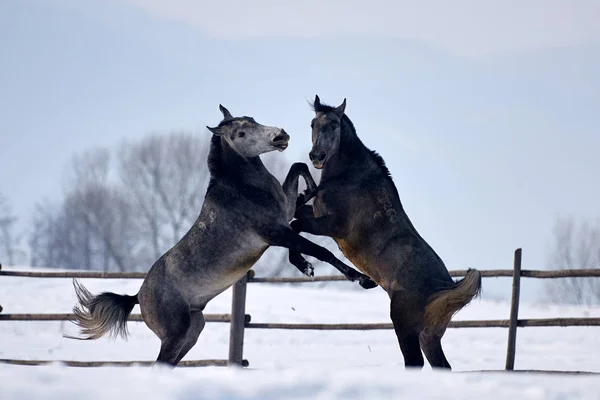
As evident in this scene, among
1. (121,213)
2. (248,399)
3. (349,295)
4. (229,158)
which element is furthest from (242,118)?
(121,213)

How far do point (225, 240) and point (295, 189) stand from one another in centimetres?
71

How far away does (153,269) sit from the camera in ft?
19.8

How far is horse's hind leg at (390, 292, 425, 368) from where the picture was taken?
5488 mm

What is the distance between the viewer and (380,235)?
586cm

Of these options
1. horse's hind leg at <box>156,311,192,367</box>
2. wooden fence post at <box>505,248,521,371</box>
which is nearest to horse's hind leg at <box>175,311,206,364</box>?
horse's hind leg at <box>156,311,192,367</box>

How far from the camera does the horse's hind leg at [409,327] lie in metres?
5.49

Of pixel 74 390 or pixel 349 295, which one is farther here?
pixel 349 295

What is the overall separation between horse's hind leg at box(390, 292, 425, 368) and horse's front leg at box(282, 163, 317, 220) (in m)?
1.16

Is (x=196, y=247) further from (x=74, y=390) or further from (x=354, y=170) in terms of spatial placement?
(x=74, y=390)

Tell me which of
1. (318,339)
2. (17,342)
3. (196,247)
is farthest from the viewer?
(318,339)

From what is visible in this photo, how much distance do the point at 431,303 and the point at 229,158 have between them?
1.92 m

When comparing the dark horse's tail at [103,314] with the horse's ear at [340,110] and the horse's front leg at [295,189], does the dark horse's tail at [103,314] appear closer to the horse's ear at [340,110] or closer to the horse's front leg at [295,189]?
the horse's front leg at [295,189]

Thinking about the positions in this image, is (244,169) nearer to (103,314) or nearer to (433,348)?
(103,314)

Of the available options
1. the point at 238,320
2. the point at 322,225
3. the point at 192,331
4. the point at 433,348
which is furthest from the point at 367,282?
the point at 238,320
